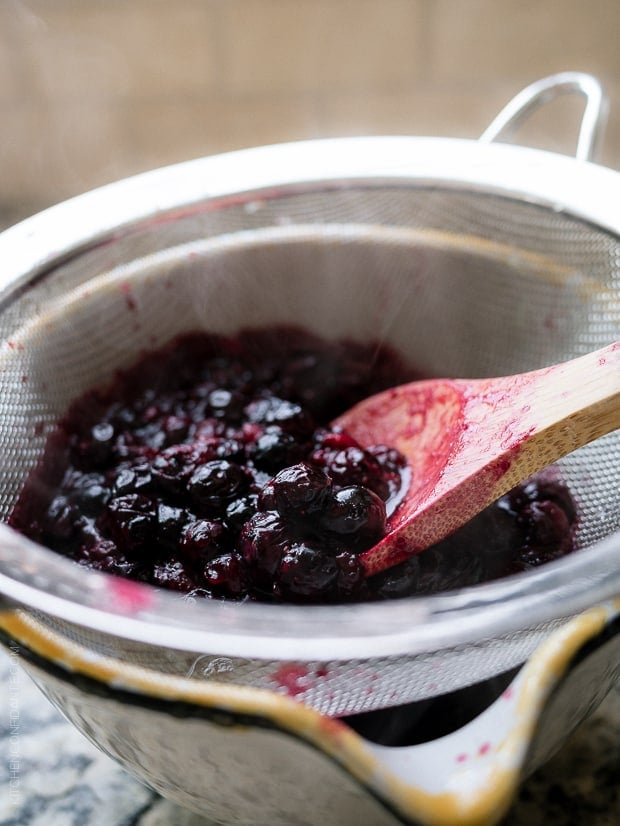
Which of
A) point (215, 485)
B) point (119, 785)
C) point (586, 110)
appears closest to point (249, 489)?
point (215, 485)

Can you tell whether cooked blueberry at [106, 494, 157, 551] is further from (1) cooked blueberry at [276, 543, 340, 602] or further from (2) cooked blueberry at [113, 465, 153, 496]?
(1) cooked blueberry at [276, 543, 340, 602]

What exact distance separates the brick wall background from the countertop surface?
65.2 inches

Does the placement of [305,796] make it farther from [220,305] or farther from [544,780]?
[220,305]

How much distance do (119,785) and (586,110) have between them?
49.5 inches

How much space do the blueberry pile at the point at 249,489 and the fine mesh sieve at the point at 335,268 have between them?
0.15 feet

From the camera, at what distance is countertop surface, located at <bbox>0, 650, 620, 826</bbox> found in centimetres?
96

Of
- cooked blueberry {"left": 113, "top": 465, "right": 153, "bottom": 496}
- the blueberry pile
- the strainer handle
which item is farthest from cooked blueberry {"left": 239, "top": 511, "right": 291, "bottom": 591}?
the strainer handle

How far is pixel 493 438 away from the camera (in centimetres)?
104

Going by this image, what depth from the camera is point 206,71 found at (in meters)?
2.27

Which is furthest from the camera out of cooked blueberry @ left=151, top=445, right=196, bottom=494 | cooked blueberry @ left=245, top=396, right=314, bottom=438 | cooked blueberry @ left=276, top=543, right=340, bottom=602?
cooked blueberry @ left=245, top=396, right=314, bottom=438

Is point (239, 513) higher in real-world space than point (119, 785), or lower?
higher

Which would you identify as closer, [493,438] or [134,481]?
[493,438]

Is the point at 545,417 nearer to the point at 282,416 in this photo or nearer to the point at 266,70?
the point at 282,416

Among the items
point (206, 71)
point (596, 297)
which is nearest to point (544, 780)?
point (596, 297)
